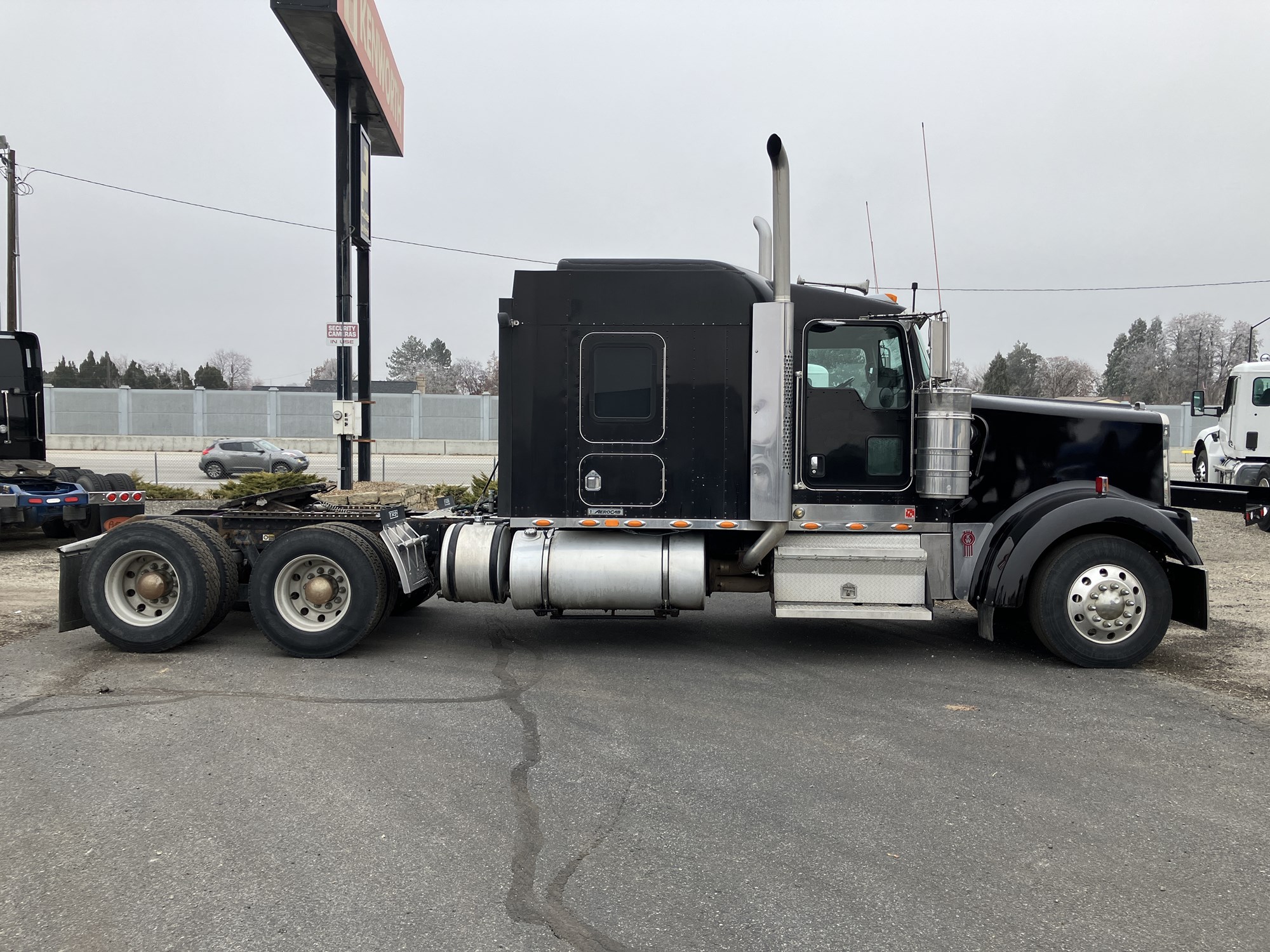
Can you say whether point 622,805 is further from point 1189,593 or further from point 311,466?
point 311,466

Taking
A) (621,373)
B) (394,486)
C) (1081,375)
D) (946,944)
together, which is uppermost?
(1081,375)

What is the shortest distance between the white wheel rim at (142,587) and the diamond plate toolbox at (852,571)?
4623 millimetres

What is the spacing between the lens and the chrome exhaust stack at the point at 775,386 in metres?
6.77

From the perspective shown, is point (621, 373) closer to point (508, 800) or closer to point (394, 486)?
point (508, 800)

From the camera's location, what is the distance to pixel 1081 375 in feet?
Answer: 244

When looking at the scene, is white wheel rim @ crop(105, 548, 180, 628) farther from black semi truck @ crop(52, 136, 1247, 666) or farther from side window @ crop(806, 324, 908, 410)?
side window @ crop(806, 324, 908, 410)

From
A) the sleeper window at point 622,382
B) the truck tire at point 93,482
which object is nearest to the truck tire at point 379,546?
the sleeper window at point 622,382

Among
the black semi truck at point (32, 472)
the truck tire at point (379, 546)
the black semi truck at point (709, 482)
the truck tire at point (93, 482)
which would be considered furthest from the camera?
the truck tire at point (93, 482)

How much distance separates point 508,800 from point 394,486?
38.6 feet

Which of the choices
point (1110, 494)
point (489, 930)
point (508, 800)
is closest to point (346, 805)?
point (508, 800)

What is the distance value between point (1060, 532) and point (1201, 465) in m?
17.0

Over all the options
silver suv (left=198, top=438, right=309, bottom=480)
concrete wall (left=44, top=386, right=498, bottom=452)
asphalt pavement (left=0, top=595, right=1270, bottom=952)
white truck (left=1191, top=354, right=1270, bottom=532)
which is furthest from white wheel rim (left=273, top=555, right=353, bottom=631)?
concrete wall (left=44, top=386, right=498, bottom=452)

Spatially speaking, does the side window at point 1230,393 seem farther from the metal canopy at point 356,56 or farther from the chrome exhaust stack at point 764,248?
the metal canopy at point 356,56

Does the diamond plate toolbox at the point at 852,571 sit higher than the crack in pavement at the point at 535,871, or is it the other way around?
the diamond plate toolbox at the point at 852,571
